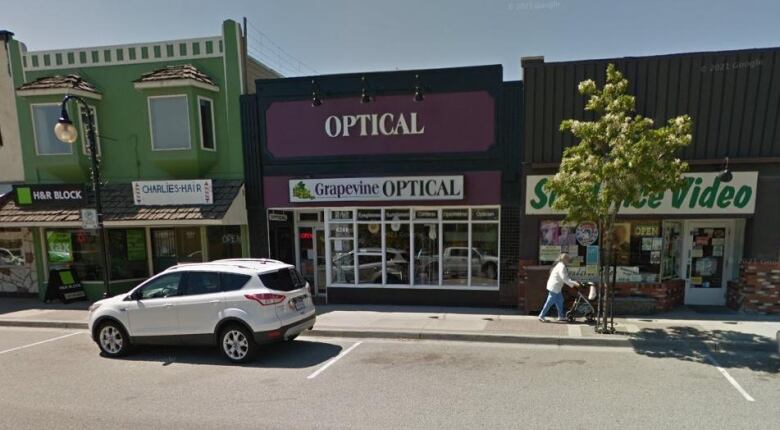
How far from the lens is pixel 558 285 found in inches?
312

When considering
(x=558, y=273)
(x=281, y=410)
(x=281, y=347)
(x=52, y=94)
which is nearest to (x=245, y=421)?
(x=281, y=410)

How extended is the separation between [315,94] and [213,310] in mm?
5973

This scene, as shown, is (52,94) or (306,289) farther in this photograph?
(52,94)

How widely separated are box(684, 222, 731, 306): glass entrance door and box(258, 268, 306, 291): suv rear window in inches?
362

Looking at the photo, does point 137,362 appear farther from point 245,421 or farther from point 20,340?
point 20,340

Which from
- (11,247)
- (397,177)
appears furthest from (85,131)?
(397,177)

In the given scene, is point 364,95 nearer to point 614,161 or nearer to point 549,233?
point 549,233

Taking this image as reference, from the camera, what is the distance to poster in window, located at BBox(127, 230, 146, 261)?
473 inches

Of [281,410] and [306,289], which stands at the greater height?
[306,289]

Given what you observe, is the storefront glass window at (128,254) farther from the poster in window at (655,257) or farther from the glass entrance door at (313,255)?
the poster in window at (655,257)

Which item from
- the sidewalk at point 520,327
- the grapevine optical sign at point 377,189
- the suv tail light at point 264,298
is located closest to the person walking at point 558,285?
the sidewalk at point 520,327

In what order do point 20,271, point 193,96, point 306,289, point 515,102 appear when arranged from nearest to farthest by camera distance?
point 306,289
point 515,102
point 193,96
point 20,271

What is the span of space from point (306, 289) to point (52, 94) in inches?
392

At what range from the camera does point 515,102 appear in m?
9.23
